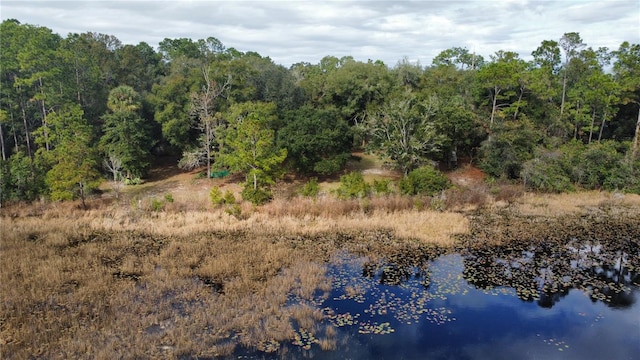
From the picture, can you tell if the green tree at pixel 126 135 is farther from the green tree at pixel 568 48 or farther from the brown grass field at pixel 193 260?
the green tree at pixel 568 48

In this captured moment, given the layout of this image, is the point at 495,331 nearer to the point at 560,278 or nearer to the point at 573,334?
the point at 573,334

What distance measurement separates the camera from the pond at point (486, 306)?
436 inches

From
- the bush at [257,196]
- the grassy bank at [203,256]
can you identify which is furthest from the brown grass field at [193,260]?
the bush at [257,196]

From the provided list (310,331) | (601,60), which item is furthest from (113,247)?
(601,60)

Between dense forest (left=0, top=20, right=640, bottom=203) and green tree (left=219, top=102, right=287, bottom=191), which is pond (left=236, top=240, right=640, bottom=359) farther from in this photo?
dense forest (left=0, top=20, right=640, bottom=203)

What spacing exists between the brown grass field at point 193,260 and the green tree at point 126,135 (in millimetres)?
4347

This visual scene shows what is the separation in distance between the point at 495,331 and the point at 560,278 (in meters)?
5.16

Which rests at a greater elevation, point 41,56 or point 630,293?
point 41,56

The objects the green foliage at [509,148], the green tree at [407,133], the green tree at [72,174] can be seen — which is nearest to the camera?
the green tree at [72,174]

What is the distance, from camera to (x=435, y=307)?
1321cm

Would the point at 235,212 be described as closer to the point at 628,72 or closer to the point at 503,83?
the point at 503,83

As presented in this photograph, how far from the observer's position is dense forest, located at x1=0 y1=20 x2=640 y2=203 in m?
28.0

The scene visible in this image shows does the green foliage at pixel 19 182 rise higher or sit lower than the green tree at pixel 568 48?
lower

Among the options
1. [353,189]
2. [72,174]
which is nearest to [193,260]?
[353,189]
